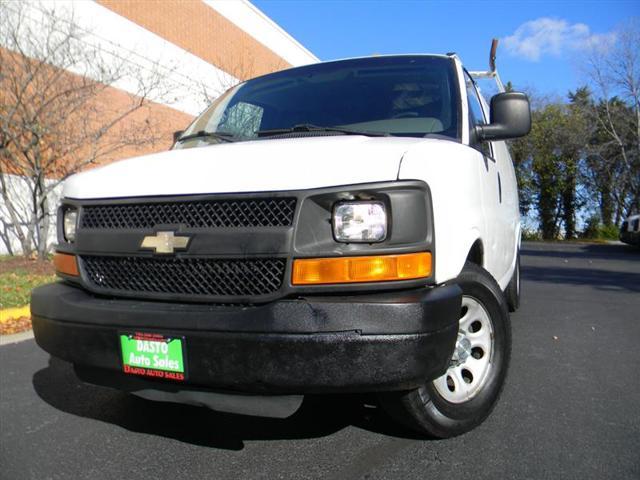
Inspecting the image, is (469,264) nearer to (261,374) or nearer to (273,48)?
(261,374)

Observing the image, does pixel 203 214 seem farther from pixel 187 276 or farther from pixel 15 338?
pixel 15 338

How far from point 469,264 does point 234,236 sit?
1.13 m

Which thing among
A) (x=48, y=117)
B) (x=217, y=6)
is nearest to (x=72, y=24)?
(x=48, y=117)

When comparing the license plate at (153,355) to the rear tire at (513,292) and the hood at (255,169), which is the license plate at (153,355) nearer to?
the hood at (255,169)

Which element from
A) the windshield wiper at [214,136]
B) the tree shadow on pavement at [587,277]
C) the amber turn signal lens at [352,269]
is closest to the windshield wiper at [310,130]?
the windshield wiper at [214,136]

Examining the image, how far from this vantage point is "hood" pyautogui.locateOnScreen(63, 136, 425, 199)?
216cm

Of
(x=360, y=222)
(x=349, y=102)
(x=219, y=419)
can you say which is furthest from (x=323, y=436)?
(x=349, y=102)

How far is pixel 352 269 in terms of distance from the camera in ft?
6.86

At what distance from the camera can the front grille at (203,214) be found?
219 cm

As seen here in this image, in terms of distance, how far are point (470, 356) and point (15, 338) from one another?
14.0 ft

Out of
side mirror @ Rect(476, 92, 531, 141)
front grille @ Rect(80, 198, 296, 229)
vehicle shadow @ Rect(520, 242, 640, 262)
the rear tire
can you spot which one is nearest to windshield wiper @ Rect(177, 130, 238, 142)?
front grille @ Rect(80, 198, 296, 229)

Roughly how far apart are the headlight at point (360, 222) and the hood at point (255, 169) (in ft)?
0.31

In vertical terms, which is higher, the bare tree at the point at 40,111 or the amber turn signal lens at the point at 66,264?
the bare tree at the point at 40,111

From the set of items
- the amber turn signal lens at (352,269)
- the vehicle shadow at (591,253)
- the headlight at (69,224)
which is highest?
the headlight at (69,224)
